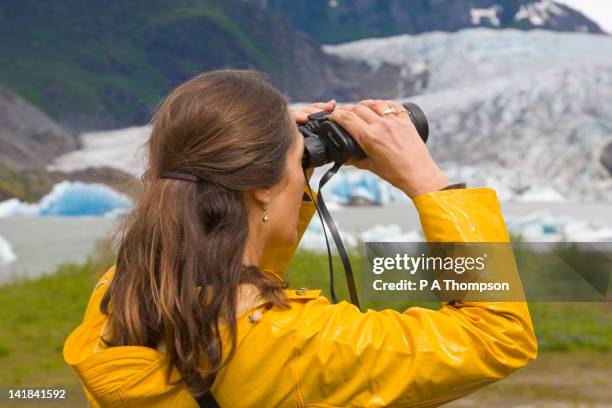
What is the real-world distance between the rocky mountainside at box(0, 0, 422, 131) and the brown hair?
1473 centimetres

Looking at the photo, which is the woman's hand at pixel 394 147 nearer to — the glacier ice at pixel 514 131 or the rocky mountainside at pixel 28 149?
the rocky mountainside at pixel 28 149

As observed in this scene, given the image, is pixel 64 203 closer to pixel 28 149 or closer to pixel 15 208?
pixel 15 208

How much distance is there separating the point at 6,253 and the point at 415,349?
9050 millimetres

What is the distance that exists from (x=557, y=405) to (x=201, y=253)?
120 inches

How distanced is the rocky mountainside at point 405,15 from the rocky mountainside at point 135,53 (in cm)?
182

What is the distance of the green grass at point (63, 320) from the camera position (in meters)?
4.60

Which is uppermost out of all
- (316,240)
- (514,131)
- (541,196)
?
(316,240)

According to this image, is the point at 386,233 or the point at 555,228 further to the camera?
the point at 386,233

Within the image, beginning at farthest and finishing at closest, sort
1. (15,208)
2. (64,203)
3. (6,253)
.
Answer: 1. (15,208)
2. (64,203)
3. (6,253)

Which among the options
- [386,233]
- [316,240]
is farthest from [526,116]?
[316,240]

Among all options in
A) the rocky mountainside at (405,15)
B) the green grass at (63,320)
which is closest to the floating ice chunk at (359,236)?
the green grass at (63,320)

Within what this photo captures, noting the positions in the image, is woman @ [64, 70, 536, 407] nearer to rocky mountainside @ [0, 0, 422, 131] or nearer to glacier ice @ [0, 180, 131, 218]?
glacier ice @ [0, 180, 131, 218]

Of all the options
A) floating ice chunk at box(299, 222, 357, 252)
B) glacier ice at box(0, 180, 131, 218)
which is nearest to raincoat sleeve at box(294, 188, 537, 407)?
floating ice chunk at box(299, 222, 357, 252)

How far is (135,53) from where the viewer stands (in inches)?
696
